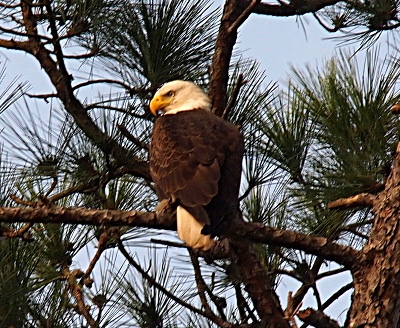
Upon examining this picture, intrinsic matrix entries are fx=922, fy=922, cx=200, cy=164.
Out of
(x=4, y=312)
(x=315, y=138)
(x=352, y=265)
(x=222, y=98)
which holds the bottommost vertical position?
(x=352, y=265)

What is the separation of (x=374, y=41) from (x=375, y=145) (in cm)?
77

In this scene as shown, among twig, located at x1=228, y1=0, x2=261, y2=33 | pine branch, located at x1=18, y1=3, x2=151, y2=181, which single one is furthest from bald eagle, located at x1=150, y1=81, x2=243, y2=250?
twig, located at x1=228, y1=0, x2=261, y2=33

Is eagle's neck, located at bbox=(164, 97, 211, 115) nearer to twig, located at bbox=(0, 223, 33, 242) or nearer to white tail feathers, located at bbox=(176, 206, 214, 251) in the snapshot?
white tail feathers, located at bbox=(176, 206, 214, 251)

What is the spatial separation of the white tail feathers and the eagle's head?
53cm

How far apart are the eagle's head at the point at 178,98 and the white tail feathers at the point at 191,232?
53cm

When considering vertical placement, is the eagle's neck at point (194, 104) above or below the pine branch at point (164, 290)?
above

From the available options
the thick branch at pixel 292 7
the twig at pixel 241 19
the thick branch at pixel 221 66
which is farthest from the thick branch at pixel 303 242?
the thick branch at pixel 292 7

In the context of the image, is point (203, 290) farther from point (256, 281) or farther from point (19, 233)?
point (19, 233)

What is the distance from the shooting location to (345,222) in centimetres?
267

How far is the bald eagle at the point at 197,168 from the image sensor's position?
8.38 feet

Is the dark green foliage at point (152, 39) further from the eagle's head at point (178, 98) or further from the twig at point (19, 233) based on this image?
the twig at point (19, 233)

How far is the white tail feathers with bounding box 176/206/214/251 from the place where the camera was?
2.54 m

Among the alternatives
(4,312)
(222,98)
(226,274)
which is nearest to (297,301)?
(226,274)

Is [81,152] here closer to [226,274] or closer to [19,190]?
[19,190]
